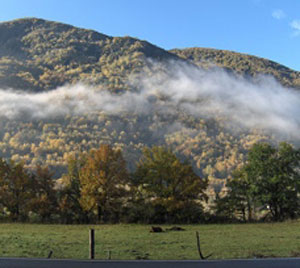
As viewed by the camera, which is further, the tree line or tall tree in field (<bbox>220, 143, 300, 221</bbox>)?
the tree line

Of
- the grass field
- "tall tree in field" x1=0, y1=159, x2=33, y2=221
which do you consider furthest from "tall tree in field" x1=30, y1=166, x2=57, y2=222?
the grass field

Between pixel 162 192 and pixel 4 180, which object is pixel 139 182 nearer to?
pixel 162 192

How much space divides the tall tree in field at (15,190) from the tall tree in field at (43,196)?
0.97 meters

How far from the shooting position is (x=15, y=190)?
52.5 metres

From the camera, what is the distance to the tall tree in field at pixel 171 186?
48897 millimetres

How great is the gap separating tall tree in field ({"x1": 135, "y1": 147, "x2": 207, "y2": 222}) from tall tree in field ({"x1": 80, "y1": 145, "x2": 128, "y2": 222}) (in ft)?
11.1

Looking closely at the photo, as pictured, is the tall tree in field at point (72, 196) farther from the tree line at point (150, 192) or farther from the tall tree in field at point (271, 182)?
the tall tree in field at point (271, 182)

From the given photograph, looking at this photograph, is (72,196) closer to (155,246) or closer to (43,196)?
(43,196)

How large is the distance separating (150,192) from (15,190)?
21971mm

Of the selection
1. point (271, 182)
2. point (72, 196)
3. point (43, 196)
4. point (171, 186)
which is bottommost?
point (72, 196)

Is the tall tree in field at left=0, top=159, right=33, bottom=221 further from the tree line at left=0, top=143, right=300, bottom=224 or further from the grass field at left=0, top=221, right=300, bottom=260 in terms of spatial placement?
the grass field at left=0, top=221, right=300, bottom=260

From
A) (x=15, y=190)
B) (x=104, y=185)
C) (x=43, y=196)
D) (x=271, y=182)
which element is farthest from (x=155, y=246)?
(x=15, y=190)

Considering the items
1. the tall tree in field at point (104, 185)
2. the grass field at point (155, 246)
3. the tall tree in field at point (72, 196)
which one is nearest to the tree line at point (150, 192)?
the tall tree in field at point (104, 185)

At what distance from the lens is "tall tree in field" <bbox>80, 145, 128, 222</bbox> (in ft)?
Result: 161
